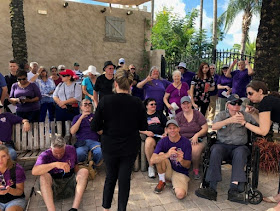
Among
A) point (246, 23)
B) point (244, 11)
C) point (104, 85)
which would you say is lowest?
point (104, 85)

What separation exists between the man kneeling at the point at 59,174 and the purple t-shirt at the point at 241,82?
4.34m

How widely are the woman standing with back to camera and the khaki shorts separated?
1.04 m

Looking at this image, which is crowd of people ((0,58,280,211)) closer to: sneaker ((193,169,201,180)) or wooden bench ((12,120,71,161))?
sneaker ((193,169,201,180))

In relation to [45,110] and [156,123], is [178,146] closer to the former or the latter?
[156,123]

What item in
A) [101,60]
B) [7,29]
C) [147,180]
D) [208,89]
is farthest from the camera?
[101,60]

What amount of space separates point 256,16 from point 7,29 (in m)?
19.2

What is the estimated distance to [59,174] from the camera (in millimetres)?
3053

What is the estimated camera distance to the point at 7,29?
855cm

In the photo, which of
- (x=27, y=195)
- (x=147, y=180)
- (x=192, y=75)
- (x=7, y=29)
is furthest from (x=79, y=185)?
(x=7, y=29)

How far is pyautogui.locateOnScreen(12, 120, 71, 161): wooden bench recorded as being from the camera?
3.89m

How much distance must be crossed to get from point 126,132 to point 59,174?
1.28 m

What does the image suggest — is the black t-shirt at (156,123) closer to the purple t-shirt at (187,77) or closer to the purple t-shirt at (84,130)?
the purple t-shirt at (84,130)

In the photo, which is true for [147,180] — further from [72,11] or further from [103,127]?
[72,11]

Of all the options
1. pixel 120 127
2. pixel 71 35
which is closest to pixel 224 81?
pixel 120 127
